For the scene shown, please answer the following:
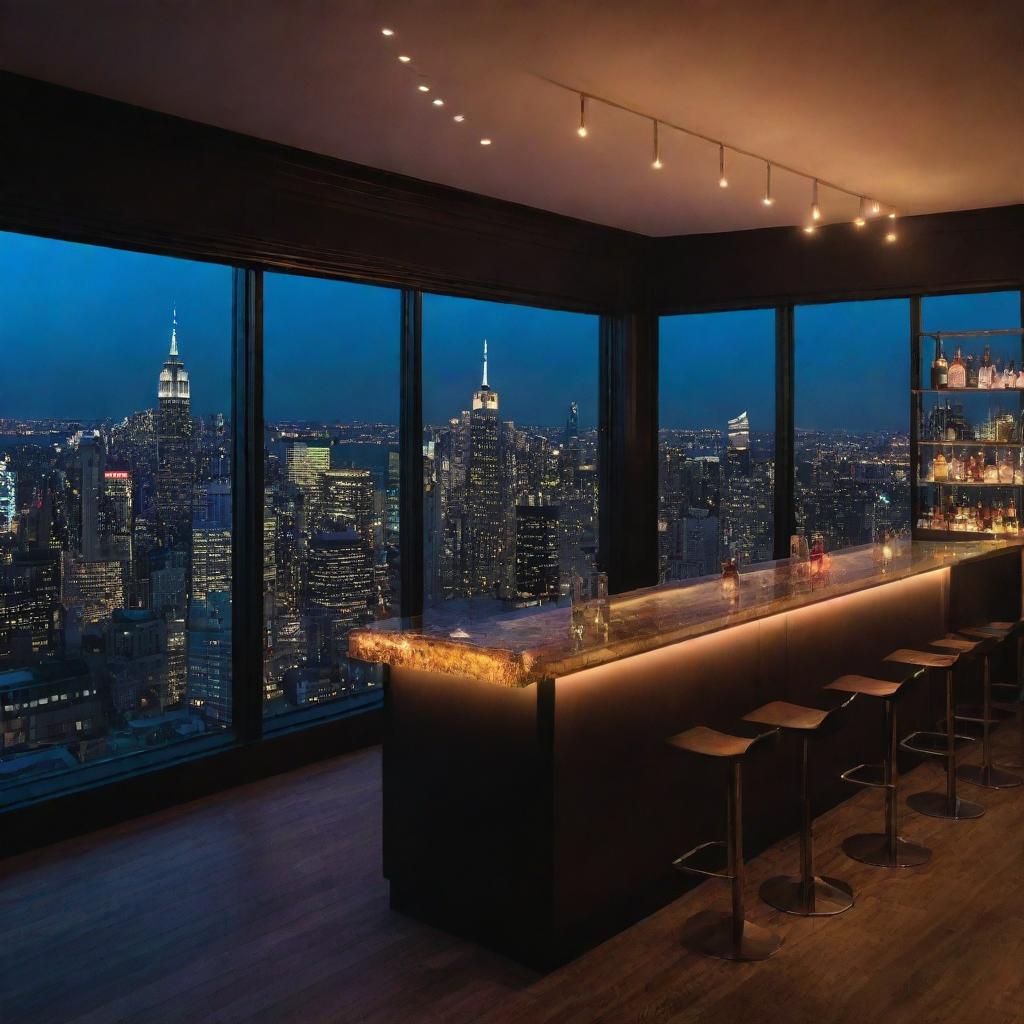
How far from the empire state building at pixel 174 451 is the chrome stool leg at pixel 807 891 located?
3.10m

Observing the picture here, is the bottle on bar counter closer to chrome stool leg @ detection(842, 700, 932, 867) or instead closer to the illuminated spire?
chrome stool leg @ detection(842, 700, 932, 867)

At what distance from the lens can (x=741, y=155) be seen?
17.3 ft

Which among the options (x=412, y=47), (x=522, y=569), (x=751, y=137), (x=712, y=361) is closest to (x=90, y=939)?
(x=412, y=47)

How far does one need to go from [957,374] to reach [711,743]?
4346 mm

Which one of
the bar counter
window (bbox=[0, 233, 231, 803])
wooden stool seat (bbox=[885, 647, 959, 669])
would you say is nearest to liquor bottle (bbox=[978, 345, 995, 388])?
wooden stool seat (bbox=[885, 647, 959, 669])

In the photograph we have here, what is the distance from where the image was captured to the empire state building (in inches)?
195

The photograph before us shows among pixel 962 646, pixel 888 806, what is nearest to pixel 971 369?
pixel 962 646

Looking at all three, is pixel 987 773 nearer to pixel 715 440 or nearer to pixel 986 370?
pixel 986 370

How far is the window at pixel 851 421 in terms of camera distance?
701cm

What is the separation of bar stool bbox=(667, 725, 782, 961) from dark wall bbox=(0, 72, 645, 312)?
322 centimetres

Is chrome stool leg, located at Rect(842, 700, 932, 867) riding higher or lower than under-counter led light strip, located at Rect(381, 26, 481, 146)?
lower

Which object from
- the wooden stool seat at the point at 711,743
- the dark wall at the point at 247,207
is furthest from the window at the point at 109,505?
the wooden stool seat at the point at 711,743

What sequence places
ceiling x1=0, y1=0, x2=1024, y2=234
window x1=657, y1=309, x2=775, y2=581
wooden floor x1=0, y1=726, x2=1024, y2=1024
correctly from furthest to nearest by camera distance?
1. window x1=657, y1=309, x2=775, y2=581
2. ceiling x1=0, y1=0, x2=1024, y2=234
3. wooden floor x1=0, y1=726, x2=1024, y2=1024

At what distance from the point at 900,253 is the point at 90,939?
6.06 metres
